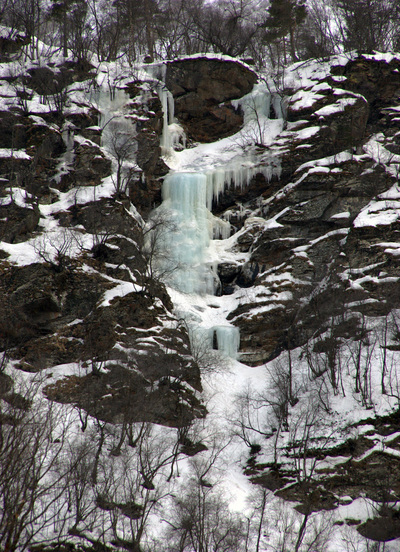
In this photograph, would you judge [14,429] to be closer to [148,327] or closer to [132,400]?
[132,400]

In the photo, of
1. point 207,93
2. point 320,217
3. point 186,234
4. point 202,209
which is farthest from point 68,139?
point 320,217

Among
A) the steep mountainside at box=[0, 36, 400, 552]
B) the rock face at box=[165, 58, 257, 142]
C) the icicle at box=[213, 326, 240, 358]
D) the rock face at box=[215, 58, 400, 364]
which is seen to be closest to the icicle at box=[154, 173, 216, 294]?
the steep mountainside at box=[0, 36, 400, 552]

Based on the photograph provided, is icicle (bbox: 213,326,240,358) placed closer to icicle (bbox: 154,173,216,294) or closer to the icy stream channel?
the icy stream channel

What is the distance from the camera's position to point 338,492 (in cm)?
2162

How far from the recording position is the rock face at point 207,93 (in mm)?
48000

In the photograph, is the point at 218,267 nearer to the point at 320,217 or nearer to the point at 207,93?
the point at 320,217

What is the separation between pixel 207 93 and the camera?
4828 cm

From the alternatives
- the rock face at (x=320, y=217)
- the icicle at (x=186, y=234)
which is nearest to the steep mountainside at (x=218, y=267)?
the rock face at (x=320, y=217)

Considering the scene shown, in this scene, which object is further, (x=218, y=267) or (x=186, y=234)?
(x=186, y=234)

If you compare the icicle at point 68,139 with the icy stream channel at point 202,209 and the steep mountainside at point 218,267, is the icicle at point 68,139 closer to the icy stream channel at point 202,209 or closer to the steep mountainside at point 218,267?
the steep mountainside at point 218,267

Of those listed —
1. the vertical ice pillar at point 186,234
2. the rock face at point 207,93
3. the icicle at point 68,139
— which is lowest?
the vertical ice pillar at point 186,234

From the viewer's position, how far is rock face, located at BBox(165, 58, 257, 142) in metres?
48.0

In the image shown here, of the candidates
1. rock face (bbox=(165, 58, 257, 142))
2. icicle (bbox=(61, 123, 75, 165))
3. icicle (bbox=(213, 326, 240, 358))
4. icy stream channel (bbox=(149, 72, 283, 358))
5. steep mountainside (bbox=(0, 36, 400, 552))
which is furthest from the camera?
rock face (bbox=(165, 58, 257, 142))

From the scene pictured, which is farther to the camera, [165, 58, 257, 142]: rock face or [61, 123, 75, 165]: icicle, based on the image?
[165, 58, 257, 142]: rock face
